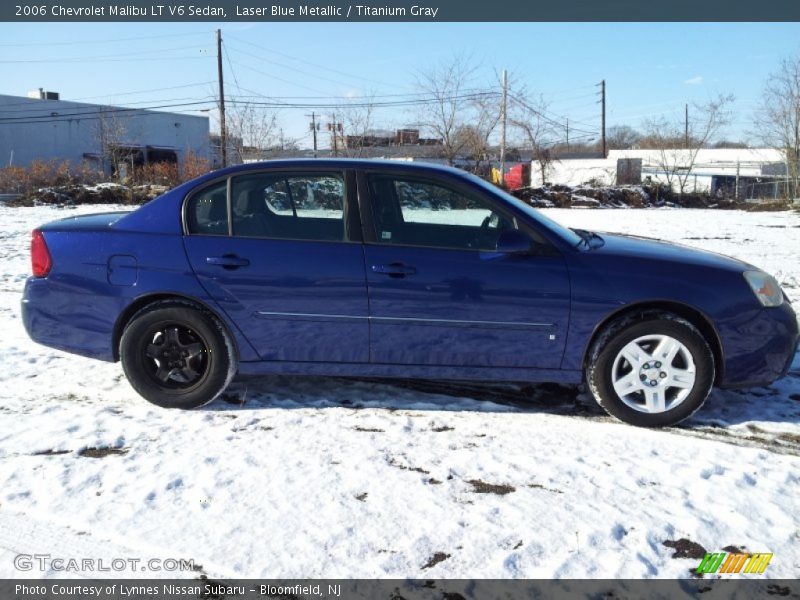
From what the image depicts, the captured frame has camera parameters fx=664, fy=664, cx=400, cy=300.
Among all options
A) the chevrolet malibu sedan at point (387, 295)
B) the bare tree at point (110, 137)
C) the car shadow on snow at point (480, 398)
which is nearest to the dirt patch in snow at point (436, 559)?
the chevrolet malibu sedan at point (387, 295)

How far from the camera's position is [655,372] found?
3.99 metres

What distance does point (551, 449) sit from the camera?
3.68 meters

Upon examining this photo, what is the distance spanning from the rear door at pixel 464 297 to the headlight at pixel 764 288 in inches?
44.9

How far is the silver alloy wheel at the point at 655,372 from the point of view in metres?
3.95

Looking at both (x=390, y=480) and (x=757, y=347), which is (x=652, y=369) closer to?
(x=757, y=347)

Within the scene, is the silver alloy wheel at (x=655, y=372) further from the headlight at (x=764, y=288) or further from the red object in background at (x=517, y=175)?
the red object in background at (x=517, y=175)

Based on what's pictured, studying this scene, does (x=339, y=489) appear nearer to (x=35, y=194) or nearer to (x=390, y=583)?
(x=390, y=583)

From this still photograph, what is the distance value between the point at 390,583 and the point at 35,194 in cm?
2829

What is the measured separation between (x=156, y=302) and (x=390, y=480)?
1.96 meters

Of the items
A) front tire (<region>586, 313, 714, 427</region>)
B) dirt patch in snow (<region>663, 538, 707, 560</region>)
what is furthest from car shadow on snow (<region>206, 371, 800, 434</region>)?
dirt patch in snow (<region>663, 538, 707, 560</region>)

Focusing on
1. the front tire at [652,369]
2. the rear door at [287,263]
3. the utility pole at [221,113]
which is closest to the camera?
the front tire at [652,369]

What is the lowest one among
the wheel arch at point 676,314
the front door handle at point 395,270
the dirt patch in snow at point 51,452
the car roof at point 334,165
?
the dirt patch in snow at point 51,452

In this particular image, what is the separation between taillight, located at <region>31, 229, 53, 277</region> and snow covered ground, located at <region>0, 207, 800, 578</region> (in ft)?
2.77

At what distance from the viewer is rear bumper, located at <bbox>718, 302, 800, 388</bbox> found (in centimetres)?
396
